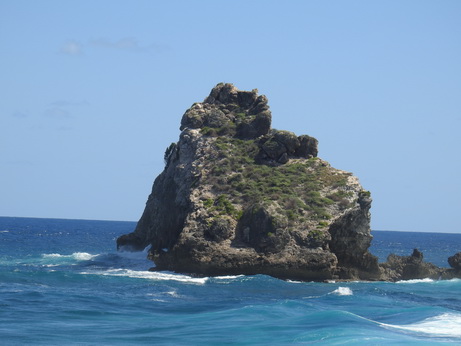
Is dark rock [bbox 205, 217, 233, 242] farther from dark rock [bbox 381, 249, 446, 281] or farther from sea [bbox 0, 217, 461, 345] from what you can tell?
dark rock [bbox 381, 249, 446, 281]

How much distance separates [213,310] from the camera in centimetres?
4094

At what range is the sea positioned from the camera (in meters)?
33.0


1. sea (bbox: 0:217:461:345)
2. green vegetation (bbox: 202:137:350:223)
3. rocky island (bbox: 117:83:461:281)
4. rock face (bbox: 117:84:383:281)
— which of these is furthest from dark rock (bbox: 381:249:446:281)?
green vegetation (bbox: 202:137:350:223)

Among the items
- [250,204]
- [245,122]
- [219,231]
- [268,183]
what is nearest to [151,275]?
[219,231]

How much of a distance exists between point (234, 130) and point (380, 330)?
4046 centimetres

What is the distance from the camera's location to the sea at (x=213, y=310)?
32969mm

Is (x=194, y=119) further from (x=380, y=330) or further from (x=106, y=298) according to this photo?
(x=380, y=330)

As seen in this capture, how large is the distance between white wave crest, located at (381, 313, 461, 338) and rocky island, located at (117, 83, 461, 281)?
51.8ft

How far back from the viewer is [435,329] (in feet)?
123

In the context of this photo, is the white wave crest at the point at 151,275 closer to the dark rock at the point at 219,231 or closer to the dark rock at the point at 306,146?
the dark rock at the point at 219,231

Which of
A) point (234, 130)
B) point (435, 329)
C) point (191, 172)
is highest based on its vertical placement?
point (234, 130)

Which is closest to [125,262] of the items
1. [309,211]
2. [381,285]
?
[309,211]

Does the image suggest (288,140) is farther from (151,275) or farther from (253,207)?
(151,275)

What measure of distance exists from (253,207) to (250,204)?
2260mm
